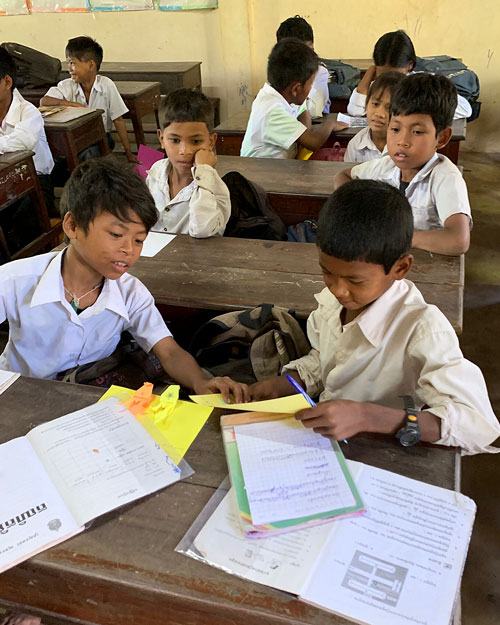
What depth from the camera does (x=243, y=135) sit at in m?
3.27

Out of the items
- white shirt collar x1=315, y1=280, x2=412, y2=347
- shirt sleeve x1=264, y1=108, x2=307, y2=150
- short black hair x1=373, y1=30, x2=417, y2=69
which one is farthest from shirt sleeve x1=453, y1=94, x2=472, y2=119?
white shirt collar x1=315, y1=280, x2=412, y2=347

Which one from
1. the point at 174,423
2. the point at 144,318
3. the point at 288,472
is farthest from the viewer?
the point at 144,318

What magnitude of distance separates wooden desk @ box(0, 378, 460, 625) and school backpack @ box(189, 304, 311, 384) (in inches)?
19.8

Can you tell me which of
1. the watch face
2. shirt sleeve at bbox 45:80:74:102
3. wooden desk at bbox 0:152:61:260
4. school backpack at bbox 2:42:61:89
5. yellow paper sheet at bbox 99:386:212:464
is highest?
school backpack at bbox 2:42:61:89

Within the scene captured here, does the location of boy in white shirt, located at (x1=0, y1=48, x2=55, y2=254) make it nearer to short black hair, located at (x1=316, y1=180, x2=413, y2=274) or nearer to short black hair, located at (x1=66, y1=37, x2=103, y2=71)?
short black hair, located at (x1=66, y1=37, x2=103, y2=71)

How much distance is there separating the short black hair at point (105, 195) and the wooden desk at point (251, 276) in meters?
0.36

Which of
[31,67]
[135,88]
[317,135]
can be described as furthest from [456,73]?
[31,67]

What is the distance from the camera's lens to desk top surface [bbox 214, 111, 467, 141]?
9.66ft

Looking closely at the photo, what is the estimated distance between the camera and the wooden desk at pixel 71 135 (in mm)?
3301

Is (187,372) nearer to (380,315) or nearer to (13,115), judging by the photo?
(380,315)

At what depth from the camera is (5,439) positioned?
35.3 inches

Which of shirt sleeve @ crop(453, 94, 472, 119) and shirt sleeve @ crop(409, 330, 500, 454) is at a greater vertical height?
shirt sleeve @ crop(409, 330, 500, 454)

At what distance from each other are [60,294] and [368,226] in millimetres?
733

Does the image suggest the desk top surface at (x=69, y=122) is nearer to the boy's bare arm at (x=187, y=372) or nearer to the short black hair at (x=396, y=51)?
the short black hair at (x=396, y=51)
